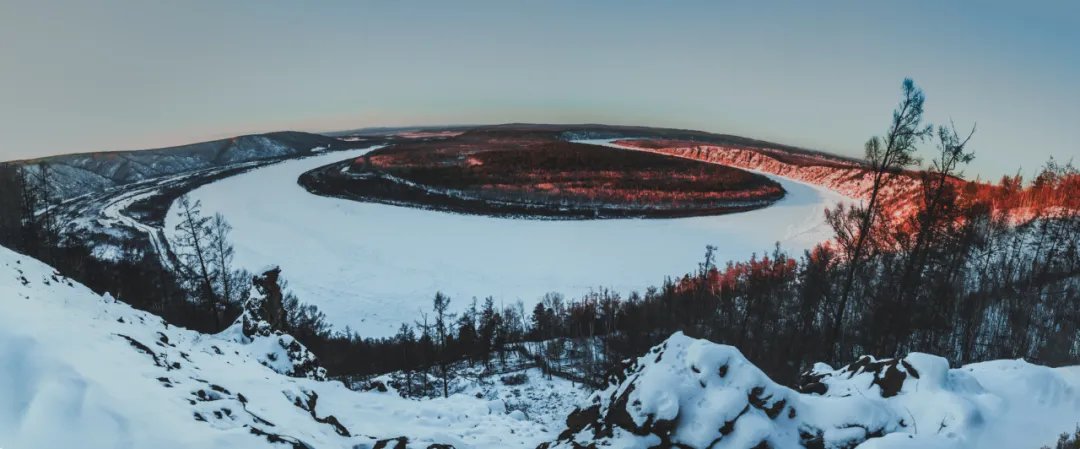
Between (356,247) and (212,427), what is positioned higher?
(212,427)

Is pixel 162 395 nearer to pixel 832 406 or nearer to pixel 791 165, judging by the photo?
pixel 832 406

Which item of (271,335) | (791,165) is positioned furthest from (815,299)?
(791,165)

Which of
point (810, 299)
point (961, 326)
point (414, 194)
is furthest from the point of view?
point (414, 194)

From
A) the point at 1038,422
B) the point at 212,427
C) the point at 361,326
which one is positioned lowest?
the point at 361,326

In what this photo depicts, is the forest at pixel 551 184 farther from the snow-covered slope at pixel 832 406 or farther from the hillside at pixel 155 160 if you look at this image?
the snow-covered slope at pixel 832 406

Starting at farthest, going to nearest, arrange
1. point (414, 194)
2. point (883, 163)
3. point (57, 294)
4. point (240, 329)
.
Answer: point (414, 194), point (240, 329), point (883, 163), point (57, 294)

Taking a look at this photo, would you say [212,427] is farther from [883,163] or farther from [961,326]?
[961,326]

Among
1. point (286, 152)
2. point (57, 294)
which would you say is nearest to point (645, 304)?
point (57, 294)
